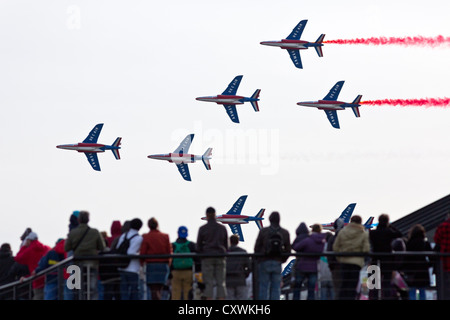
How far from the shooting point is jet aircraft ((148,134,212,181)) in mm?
85312

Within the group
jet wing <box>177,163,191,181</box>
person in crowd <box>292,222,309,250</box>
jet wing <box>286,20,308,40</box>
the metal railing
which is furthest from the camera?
jet wing <box>177,163,191,181</box>

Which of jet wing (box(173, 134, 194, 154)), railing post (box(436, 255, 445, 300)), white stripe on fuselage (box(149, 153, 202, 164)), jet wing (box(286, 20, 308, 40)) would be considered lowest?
railing post (box(436, 255, 445, 300))

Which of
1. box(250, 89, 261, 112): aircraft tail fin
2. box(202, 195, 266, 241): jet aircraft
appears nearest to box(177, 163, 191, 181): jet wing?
box(202, 195, 266, 241): jet aircraft

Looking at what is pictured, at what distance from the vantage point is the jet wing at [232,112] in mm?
85125

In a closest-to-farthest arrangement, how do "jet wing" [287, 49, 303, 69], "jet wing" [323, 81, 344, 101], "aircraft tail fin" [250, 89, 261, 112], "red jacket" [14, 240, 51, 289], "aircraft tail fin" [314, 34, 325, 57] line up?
"red jacket" [14, 240, 51, 289], "aircraft tail fin" [314, 34, 325, 57], "jet wing" [323, 81, 344, 101], "jet wing" [287, 49, 303, 69], "aircraft tail fin" [250, 89, 261, 112]

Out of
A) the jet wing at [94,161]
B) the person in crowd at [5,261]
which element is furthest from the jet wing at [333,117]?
the person in crowd at [5,261]

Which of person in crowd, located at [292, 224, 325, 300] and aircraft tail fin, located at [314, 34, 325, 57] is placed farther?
aircraft tail fin, located at [314, 34, 325, 57]

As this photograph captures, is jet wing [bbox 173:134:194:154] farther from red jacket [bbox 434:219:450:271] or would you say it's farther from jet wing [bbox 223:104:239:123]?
red jacket [bbox 434:219:450:271]

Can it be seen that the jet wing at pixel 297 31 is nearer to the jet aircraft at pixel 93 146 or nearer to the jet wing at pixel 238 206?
the jet wing at pixel 238 206

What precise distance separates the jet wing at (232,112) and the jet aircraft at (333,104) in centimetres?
634

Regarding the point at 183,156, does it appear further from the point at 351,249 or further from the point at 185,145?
the point at 351,249

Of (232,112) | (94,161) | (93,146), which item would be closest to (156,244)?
(93,146)

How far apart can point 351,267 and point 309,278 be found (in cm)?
106
